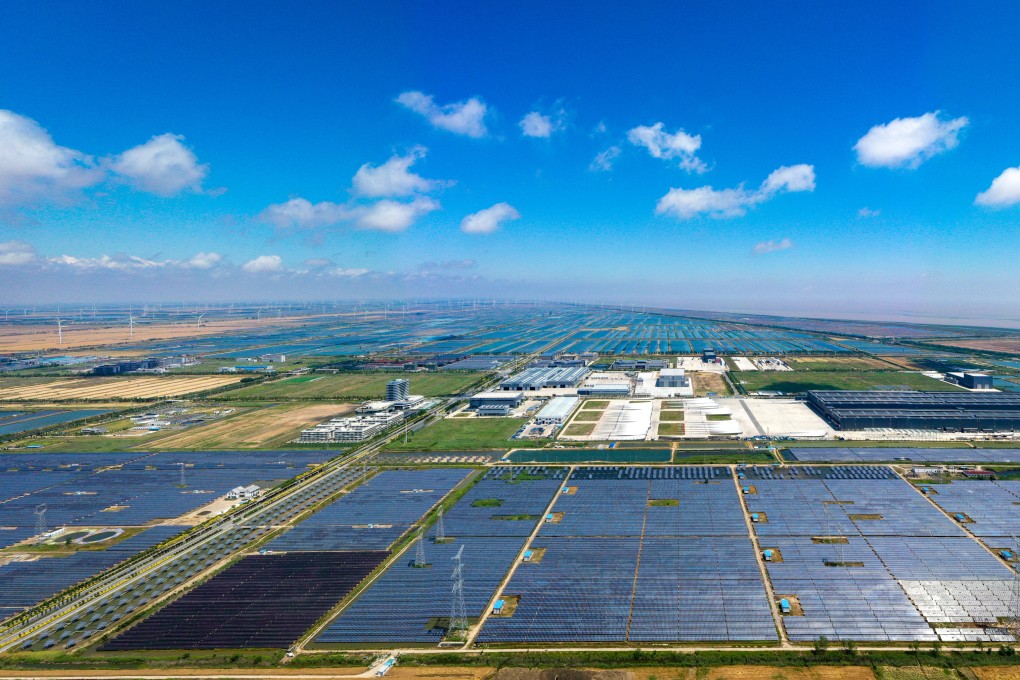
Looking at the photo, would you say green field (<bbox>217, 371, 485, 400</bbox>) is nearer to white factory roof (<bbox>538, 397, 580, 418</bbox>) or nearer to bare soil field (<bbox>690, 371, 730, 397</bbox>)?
white factory roof (<bbox>538, 397, 580, 418</bbox>)

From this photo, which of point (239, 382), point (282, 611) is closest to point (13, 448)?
point (239, 382)

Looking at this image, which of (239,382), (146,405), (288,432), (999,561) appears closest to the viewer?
(999,561)

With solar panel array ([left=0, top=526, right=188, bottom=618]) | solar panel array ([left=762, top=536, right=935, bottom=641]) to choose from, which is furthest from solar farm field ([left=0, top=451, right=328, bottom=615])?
solar panel array ([left=762, top=536, right=935, bottom=641])

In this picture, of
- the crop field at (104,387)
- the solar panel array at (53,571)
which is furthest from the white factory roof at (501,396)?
the crop field at (104,387)

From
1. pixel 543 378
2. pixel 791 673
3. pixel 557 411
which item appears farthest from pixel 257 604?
pixel 543 378

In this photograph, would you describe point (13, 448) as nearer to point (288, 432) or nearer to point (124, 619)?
point (288, 432)

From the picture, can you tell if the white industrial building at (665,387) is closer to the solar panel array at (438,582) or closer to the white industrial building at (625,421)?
the white industrial building at (625,421)
